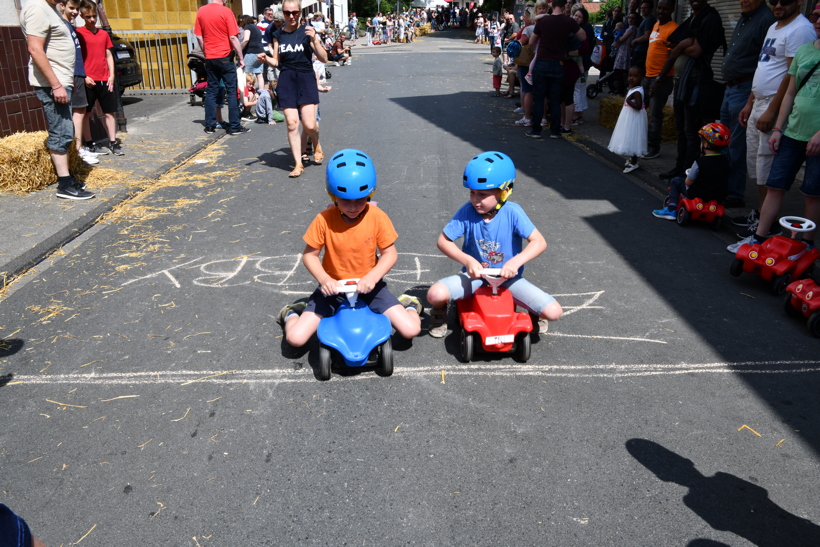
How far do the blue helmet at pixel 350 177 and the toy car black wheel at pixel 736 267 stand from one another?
3.31 metres

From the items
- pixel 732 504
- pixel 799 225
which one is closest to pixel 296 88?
pixel 799 225

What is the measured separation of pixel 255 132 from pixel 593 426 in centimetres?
1043

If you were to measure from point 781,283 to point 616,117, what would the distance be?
7.56 m

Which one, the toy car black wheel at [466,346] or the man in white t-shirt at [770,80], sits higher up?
the man in white t-shirt at [770,80]

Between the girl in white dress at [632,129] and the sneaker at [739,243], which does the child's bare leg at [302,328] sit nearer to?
the sneaker at [739,243]

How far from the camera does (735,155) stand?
23.8ft

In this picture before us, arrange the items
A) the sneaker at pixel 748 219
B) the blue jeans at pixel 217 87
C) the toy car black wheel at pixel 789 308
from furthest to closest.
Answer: the blue jeans at pixel 217 87
the sneaker at pixel 748 219
the toy car black wheel at pixel 789 308

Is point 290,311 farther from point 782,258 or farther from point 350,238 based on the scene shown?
point 782,258

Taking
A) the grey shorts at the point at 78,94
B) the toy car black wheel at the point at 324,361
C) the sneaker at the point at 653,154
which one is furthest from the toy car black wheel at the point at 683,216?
the grey shorts at the point at 78,94

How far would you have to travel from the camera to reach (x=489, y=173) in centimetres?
407

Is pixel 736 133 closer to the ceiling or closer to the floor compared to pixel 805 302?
closer to the ceiling

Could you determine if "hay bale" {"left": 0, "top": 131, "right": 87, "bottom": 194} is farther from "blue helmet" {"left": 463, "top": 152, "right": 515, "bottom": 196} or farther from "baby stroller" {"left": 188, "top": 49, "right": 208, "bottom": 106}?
"baby stroller" {"left": 188, "top": 49, "right": 208, "bottom": 106}

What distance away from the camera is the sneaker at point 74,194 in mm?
7730

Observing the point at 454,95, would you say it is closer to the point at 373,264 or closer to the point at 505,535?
the point at 373,264
